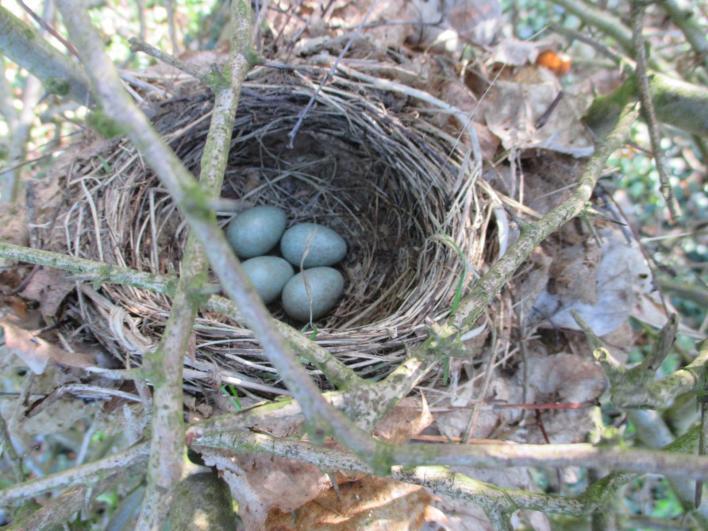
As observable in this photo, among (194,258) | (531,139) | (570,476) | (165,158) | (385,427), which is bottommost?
(570,476)

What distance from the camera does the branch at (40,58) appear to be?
159 cm

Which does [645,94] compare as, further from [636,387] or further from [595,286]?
[636,387]

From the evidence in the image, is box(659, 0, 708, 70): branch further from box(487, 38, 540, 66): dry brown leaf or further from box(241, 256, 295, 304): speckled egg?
box(241, 256, 295, 304): speckled egg

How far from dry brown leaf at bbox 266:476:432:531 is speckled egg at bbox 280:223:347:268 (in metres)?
Answer: 1.13

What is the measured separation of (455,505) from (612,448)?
674 millimetres

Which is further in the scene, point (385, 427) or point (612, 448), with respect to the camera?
point (385, 427)

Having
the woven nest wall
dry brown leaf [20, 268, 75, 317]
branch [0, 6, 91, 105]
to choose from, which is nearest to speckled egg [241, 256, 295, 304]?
the woven nest wall

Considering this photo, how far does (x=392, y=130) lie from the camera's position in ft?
6.69

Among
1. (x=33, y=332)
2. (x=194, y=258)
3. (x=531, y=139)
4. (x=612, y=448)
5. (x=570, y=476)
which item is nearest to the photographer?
(x=612, y=448)

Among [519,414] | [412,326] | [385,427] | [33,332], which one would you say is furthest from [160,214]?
[519,414]

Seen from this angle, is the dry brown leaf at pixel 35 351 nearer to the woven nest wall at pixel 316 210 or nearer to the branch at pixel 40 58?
the woven nest wall at pixel 316 210

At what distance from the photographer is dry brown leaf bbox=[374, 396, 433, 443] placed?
148cm

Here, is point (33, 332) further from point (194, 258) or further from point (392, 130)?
point (392, 130)

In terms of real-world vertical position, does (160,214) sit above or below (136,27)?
below
